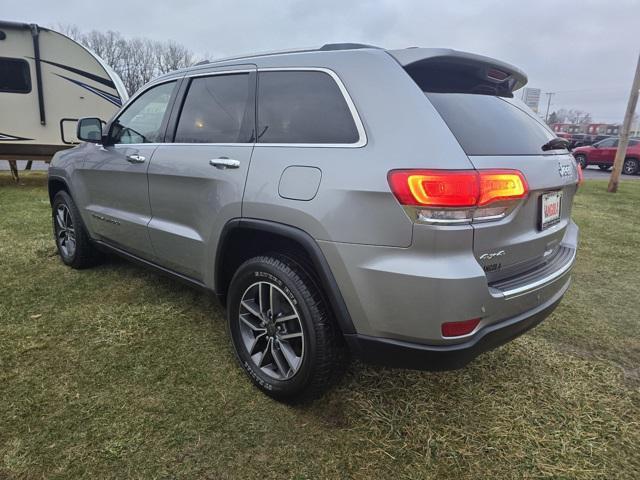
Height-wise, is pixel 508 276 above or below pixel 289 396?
above

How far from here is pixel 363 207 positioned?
1.89 metres

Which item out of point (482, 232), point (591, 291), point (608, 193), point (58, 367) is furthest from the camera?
point (608, 193)

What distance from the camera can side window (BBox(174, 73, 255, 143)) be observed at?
2572mm

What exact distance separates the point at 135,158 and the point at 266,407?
1947 millimetres

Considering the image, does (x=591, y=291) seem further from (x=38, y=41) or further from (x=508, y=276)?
(x=38, y=41)

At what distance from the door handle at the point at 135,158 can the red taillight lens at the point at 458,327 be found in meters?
2.33

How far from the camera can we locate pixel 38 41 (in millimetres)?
8727

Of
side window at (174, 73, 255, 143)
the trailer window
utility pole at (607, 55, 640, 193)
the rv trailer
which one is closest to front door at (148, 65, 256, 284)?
side window at (174, 73, 255, 143)

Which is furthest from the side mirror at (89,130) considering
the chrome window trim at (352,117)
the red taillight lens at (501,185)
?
the red taillight lens at (501,185)

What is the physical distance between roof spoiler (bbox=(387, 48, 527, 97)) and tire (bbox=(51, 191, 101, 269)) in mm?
3243

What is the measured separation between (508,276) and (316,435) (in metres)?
1.17

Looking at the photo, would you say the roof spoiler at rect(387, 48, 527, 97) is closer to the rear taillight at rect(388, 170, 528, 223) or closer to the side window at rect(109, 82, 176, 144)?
the rear taillight at rect(388, 170, 528, 223)

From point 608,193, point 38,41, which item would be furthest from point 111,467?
point 608,193

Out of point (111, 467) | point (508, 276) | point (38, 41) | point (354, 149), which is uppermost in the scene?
point (38, 41)
